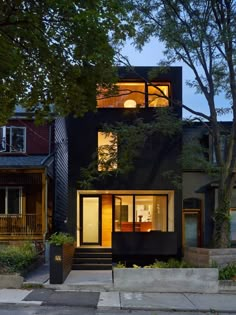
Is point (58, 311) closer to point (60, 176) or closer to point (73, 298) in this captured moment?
point (73, 298)

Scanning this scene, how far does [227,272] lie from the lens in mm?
15938

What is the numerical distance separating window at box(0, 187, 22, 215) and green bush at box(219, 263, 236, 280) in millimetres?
13504

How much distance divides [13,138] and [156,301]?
686 inches

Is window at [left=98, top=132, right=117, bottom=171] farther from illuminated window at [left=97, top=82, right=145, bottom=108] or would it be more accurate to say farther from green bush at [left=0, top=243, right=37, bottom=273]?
green bush at [left=0, top=243, right=37, bottom=273]

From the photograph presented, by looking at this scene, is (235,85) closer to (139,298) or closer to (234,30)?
(234,30)

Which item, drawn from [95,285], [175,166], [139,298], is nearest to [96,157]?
[175,166]

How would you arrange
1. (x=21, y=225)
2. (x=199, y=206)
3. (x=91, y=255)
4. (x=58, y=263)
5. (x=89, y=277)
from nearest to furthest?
(x=58, y=263), (x=89, y=277), (x=91, y=255), (x=199, y=206), (x=21, y=225)

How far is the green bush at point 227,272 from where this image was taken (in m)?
15.8

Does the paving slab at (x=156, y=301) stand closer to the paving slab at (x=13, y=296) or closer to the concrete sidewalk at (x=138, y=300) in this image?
the concrete sidewalk at (x=138, y=300)

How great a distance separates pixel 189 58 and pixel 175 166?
518cm

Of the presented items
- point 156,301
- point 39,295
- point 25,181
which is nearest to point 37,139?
point 25,181

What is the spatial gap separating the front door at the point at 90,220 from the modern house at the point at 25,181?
244 centimetres

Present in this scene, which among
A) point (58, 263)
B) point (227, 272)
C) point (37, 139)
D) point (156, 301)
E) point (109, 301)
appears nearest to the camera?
point (109, 301)

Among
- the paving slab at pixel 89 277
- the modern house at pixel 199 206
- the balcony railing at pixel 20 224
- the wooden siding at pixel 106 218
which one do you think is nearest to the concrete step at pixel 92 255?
the paving slab at pixel 89 277
